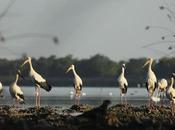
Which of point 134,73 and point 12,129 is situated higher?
point 134,73

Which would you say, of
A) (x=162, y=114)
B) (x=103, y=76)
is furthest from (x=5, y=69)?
(x=103, y=76)

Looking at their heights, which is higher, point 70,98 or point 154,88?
point 70,98

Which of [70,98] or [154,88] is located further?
[70,98]

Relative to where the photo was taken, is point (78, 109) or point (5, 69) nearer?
point (5, 69)

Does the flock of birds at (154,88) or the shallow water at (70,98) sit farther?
the shallow water at (70,98)

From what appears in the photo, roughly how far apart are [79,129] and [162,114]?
25.0 ft

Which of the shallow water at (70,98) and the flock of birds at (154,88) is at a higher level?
the shallow water at (70,98)

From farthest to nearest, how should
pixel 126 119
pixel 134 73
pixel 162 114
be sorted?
pixel 134 73, pixel 162 114, pixel 126 119

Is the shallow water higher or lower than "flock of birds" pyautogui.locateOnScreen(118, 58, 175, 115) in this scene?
higher

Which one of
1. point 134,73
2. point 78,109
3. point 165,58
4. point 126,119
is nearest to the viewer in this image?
point 165,58

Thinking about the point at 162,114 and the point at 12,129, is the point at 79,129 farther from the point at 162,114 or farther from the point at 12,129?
the point at 162,114

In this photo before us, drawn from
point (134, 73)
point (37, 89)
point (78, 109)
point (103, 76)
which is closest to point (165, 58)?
point (78, 109)

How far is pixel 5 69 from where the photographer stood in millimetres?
13523

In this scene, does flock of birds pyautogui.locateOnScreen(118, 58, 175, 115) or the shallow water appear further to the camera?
the shallow water
